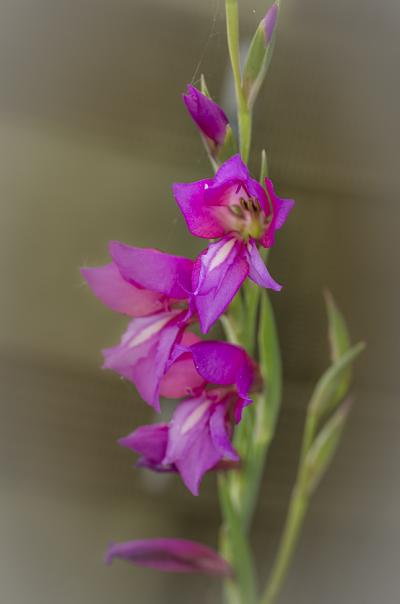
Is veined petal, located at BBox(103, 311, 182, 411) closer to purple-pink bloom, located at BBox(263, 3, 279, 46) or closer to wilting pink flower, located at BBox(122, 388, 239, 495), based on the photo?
wilting pink flower, located at BBox(122, 388, 239, 495)

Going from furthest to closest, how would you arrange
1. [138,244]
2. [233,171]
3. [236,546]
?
[138,244] → [236,546] → [233,171]

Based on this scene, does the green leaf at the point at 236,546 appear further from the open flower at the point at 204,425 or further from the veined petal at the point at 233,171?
the veined petal at the point at 233,171

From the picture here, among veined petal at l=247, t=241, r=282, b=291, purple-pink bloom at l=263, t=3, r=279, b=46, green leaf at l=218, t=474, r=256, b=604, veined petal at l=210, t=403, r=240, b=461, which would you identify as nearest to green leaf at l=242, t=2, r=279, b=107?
purple-pink bloom at l=263, t=3, r=279, b=46

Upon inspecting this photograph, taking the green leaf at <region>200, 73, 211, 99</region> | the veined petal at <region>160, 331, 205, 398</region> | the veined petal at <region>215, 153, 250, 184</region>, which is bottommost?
the veined petal at <region>160, 331, 205, 398</region>

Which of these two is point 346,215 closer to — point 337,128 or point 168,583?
point 337,128

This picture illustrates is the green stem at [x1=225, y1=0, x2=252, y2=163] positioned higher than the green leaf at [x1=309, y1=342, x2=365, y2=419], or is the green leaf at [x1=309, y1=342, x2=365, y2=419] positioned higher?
the green stem at [x1=225, y1=0, x2=252, y2=163]

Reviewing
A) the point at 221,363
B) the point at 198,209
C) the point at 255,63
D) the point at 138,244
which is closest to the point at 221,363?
the point at 221,363

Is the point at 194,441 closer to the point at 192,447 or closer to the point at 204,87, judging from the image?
the point at 192,447
